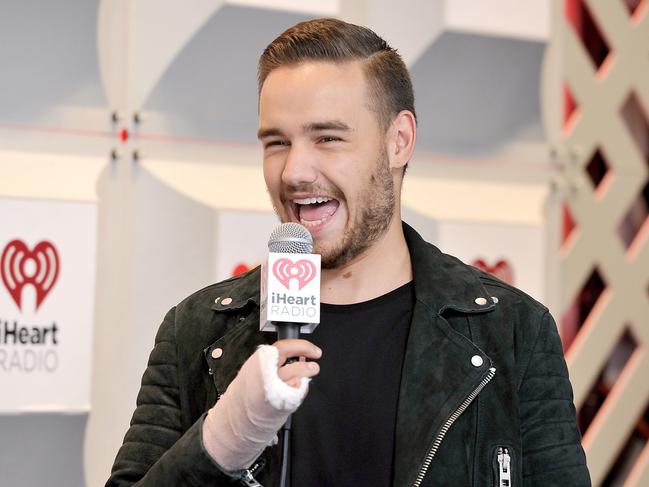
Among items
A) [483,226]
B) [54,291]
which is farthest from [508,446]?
[483,226]

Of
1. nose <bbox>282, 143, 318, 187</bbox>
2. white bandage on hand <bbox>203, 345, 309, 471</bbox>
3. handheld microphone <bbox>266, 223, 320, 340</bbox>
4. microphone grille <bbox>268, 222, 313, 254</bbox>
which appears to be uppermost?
nose <bbox>282, 143, 318, 187</bbox>

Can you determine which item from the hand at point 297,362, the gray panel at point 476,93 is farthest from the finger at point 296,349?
the gray panel at point 476,93

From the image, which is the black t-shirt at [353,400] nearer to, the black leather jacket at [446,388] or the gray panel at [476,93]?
the black leather jacket at [446,388]

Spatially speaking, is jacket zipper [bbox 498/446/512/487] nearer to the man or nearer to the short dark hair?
the man

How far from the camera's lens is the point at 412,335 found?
1.55 meters

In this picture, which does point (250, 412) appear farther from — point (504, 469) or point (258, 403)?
point (504, 469)

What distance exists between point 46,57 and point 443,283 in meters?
1.01

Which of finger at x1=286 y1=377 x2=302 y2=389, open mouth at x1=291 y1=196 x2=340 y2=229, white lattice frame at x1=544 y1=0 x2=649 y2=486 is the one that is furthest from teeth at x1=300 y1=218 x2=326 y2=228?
white lattice frame at x1=544 y1=0 x2=649 y2=486

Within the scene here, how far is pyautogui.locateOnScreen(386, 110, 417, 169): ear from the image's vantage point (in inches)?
65.3

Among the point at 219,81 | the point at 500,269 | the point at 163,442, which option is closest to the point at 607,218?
the point at 500,269

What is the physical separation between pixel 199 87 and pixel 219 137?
0.11m

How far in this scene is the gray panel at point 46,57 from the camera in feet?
7.10

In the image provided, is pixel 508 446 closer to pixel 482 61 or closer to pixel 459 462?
pixel 459 462

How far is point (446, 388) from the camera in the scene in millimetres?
1519
